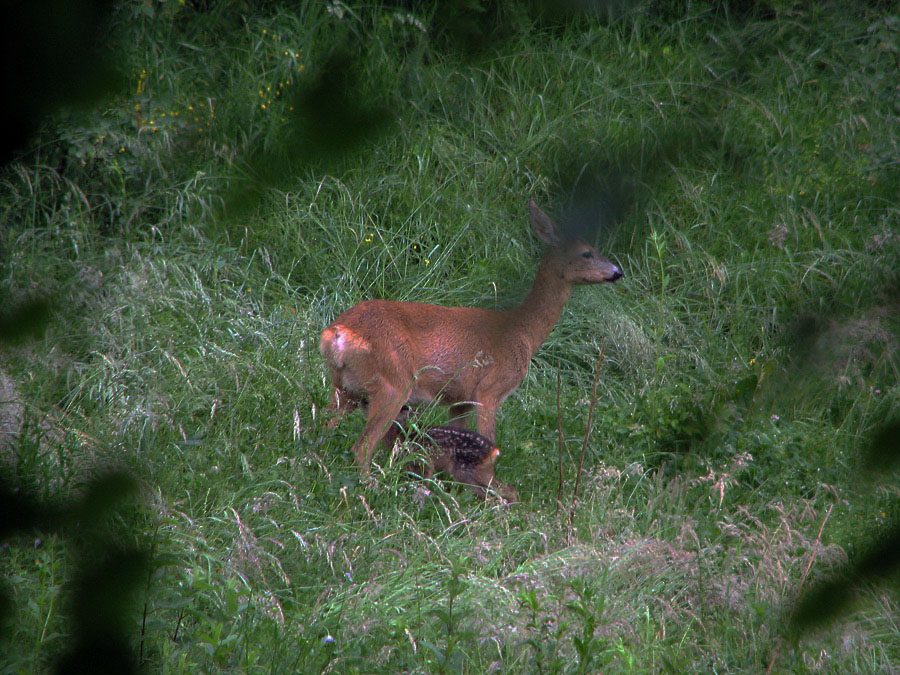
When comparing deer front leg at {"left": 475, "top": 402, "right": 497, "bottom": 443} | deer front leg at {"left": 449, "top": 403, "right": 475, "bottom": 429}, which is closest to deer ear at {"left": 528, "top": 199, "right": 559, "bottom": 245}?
deer front leg at {"left": 475, "top": 402, "right": 497, "bottom": 443}

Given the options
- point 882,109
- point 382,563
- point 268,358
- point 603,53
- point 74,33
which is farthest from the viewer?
point 268,358

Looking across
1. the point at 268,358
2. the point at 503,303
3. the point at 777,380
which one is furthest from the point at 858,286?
the point at 268,358

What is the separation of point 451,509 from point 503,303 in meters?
3.66

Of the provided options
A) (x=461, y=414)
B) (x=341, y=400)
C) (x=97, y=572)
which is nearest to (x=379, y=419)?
(x=341, y=400)

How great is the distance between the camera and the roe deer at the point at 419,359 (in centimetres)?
527

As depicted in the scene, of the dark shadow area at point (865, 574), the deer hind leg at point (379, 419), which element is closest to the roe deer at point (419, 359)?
the deer hind leg at point (379, 419)

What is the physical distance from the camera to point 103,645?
2.69 feet

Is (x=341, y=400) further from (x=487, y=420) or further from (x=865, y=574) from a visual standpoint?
(x=865, y=574)

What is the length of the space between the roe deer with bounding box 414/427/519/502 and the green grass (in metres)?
0.17

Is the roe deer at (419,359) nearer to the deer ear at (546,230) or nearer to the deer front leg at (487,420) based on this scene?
the deer front leg at (487,420)

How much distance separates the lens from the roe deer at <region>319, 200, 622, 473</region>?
17.3 ft

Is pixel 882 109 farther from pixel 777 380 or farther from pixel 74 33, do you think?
pixel 74 33

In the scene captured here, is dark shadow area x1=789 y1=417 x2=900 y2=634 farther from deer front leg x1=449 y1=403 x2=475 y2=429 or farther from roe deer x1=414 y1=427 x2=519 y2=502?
deer front leg x1=449 y1=403 x2=475 y2=429

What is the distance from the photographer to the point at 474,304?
662cm
